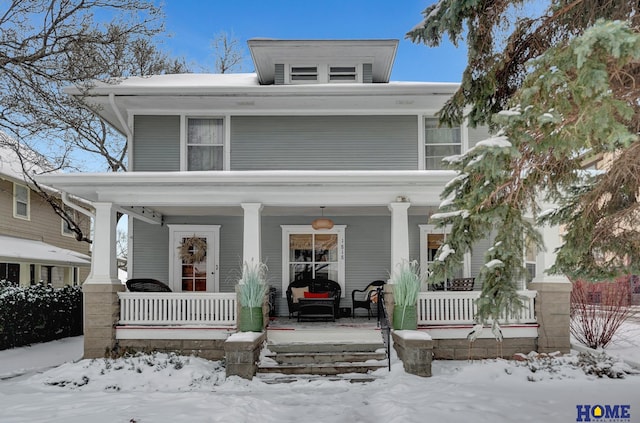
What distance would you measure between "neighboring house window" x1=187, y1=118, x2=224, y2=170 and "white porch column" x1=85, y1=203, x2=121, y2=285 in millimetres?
2827

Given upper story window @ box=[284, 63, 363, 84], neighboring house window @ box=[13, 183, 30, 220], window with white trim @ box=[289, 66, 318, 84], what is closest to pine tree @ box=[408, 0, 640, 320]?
upper story window @ box=[284, 63, 363, 84]

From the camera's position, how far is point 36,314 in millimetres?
11297

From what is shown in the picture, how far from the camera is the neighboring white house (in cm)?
1547

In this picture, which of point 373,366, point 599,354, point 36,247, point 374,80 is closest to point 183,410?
point 373,366

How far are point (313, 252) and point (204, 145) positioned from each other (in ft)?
11.5

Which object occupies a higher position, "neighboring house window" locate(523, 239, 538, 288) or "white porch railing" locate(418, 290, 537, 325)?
"neighboring house window" locate(523, 239, 538, 288)

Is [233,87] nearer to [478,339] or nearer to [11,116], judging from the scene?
[11,116]

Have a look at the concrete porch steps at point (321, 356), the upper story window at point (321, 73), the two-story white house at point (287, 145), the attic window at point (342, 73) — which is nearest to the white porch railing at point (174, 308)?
the concrete porch steps at point (321, 356)

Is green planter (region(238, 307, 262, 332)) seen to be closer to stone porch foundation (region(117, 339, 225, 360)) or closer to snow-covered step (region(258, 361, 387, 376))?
snow-covered step (region(258, 361, 387, 376))

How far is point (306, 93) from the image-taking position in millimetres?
10797

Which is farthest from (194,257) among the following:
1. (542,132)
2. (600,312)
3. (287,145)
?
(542,132)

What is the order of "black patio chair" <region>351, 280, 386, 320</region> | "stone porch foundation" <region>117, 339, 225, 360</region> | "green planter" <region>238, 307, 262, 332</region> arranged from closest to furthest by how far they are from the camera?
"green planter" <region>238, 307, 262, 332</region> → "stone porch foundation" <region>117, 339, 225, 360</region> → "black patio chair" <region>351, 280, 386, 320</region>

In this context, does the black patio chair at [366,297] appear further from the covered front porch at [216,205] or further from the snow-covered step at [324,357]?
the snow-covered step at [324,357]

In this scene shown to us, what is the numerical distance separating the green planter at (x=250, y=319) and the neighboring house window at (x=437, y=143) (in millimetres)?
5329
